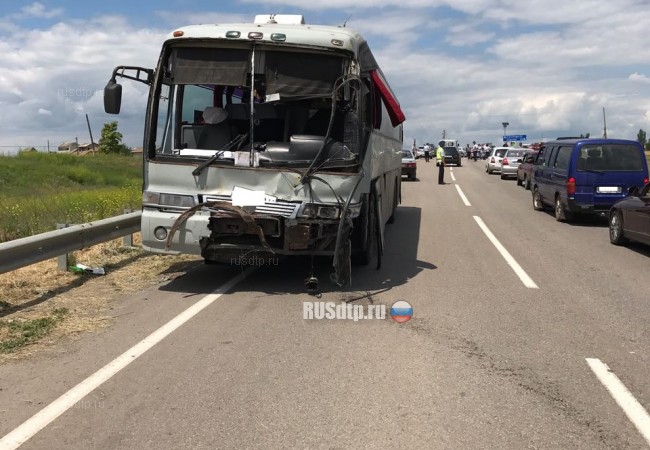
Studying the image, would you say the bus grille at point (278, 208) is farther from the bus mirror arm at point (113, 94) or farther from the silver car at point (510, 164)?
the silver car at point (510, 164)

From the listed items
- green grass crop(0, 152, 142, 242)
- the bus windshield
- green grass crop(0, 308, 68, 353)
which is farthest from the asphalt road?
green grass crop(0, 152, 142, 242)

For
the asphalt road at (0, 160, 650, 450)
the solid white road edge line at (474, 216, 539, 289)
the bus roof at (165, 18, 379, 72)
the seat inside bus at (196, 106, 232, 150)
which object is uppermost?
the bus roof at (165, 18, 379, 72)

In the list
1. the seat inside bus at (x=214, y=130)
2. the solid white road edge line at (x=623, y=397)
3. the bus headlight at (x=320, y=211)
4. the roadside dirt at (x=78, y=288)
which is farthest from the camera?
the seat inside bus at (x=214, y=130)

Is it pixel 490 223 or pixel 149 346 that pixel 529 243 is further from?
pixel 149 346

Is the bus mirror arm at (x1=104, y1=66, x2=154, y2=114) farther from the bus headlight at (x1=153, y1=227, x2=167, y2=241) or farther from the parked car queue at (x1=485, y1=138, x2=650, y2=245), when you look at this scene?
the parked car queue at (x1=485, y1=138, x2=650, y2=245)

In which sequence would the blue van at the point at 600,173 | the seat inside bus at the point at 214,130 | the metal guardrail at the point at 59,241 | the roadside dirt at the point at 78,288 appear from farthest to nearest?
the blue van at the point at 600,173 → the seat inside bus at the point at 214,130 → the metal guardrail at the point at 59,241 → the roadside dirt at the point at 78,288

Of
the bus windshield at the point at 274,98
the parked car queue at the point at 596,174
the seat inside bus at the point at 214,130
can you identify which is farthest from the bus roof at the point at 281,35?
the parked car queue at the point at 596,174

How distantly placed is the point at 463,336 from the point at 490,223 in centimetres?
991

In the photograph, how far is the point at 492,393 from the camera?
4.58m

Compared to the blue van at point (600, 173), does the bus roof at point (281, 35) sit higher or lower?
higher

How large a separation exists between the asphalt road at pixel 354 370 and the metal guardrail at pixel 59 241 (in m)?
1.29

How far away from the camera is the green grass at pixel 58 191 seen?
12646 millimetres

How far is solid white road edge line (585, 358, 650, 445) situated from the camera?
403 cm

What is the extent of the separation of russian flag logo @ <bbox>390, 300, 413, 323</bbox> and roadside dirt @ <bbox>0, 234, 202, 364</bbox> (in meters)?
3.00
